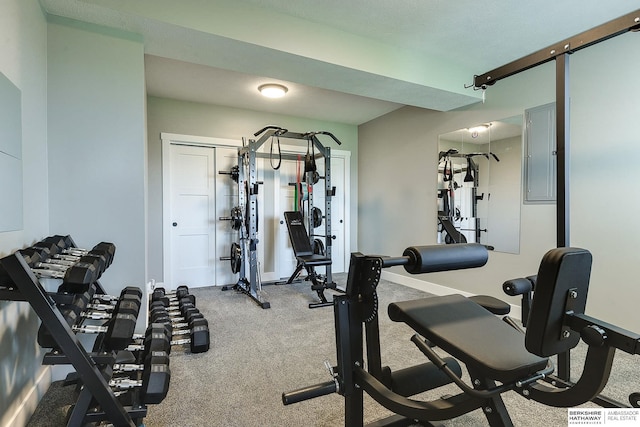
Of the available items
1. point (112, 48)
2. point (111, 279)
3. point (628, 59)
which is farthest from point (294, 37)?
point (628, 59)

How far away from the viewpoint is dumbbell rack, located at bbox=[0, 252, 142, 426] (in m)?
1.07

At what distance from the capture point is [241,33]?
2205 mm

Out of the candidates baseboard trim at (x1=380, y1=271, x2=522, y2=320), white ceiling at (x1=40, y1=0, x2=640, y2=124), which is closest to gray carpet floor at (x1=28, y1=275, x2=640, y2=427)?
baseboard trim at (x1=380, y1=271, x2=522, y2=320)

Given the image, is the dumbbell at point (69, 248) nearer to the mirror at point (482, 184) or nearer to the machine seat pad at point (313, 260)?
the machine seat pad at point (313, 260)

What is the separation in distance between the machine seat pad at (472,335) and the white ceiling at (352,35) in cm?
204

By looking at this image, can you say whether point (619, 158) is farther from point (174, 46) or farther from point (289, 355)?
point (174, 46)

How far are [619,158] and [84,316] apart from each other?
3789 mm

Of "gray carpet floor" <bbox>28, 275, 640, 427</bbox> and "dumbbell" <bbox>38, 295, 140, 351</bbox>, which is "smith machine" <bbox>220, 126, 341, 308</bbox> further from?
"dumbbell" <bbox>38, 295, 140, 351</bbox>

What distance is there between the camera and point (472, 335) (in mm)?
1184

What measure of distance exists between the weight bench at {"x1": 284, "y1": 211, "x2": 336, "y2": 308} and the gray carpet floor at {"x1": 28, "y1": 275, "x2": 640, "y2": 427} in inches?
13.9

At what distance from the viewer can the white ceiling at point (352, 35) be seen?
209cm

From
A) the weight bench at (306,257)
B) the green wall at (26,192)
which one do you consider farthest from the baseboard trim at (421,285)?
the green wall at (26,192)

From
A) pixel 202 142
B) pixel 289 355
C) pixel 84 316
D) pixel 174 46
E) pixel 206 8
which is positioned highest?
pixel 206 8

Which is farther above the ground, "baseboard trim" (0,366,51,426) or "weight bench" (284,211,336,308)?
"weight bench" (284,211,336,308)
